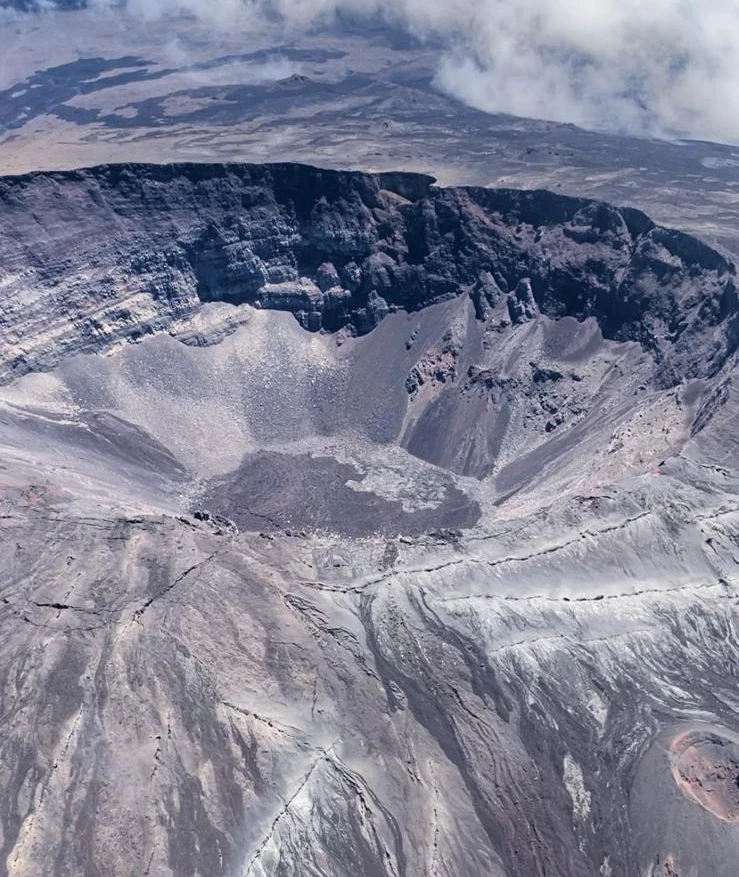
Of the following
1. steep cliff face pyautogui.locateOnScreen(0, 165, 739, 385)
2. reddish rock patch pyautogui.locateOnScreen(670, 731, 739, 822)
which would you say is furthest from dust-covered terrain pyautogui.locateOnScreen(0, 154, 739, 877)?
steep cliff face pyautogui.locateOnScreen(0, 165, 739, 385)

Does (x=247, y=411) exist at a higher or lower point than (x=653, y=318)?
lower

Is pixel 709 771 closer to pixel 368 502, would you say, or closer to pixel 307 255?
pixel 368 502

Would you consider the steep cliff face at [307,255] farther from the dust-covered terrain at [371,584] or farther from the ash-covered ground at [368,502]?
the dust-covered terrain at [371,584]

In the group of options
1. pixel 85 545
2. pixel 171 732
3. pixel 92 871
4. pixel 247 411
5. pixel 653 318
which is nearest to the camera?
pixel 92 871

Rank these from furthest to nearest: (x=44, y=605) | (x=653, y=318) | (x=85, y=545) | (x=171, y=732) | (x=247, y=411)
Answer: (x=247, y=411) < (x=653, y=318) < (x=85, y=545) < (x=44, y=605) < (x=171, y=732)

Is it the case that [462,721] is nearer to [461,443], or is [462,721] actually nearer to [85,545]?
[85,545]

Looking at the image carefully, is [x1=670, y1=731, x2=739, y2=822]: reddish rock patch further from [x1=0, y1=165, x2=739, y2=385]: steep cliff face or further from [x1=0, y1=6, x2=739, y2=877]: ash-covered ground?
[x1=0, y1=165, x2=739, y2=385]: steep cliff face

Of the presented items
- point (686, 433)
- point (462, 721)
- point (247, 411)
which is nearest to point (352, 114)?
point (247, 411)
